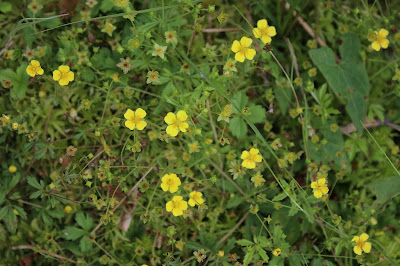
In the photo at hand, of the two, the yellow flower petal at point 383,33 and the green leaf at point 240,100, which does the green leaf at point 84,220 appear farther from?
the yellow flower petal at point 383,33

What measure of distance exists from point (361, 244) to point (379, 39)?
4.62ft

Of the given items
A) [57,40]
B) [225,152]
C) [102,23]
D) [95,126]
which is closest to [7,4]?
[57,40]

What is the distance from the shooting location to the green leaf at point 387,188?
9.09 feet

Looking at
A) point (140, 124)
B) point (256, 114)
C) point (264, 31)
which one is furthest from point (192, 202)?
point (264, 31)

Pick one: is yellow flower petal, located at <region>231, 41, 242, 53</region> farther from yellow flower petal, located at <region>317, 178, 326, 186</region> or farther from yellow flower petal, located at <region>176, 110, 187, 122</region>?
yellow flower petal, located at <region>317, 178, 326, 186</region>

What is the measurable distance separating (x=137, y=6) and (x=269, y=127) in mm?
1282

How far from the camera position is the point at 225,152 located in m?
2.68

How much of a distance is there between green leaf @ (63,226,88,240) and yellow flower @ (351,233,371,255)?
1731 millimetres

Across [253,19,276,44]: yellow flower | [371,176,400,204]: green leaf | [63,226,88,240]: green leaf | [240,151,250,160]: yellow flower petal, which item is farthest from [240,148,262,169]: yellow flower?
[63,226,88,240]: green leaf

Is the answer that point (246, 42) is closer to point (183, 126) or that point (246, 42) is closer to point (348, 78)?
point (183, 126)

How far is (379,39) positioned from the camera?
9.12 feet

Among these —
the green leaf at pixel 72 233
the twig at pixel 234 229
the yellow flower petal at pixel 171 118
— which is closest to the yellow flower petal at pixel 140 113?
the yellow flower petal at pixel 171 118

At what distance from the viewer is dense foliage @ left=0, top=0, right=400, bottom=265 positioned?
2.54 meters

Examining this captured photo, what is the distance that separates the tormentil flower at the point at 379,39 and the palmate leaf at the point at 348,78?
0.51ft
